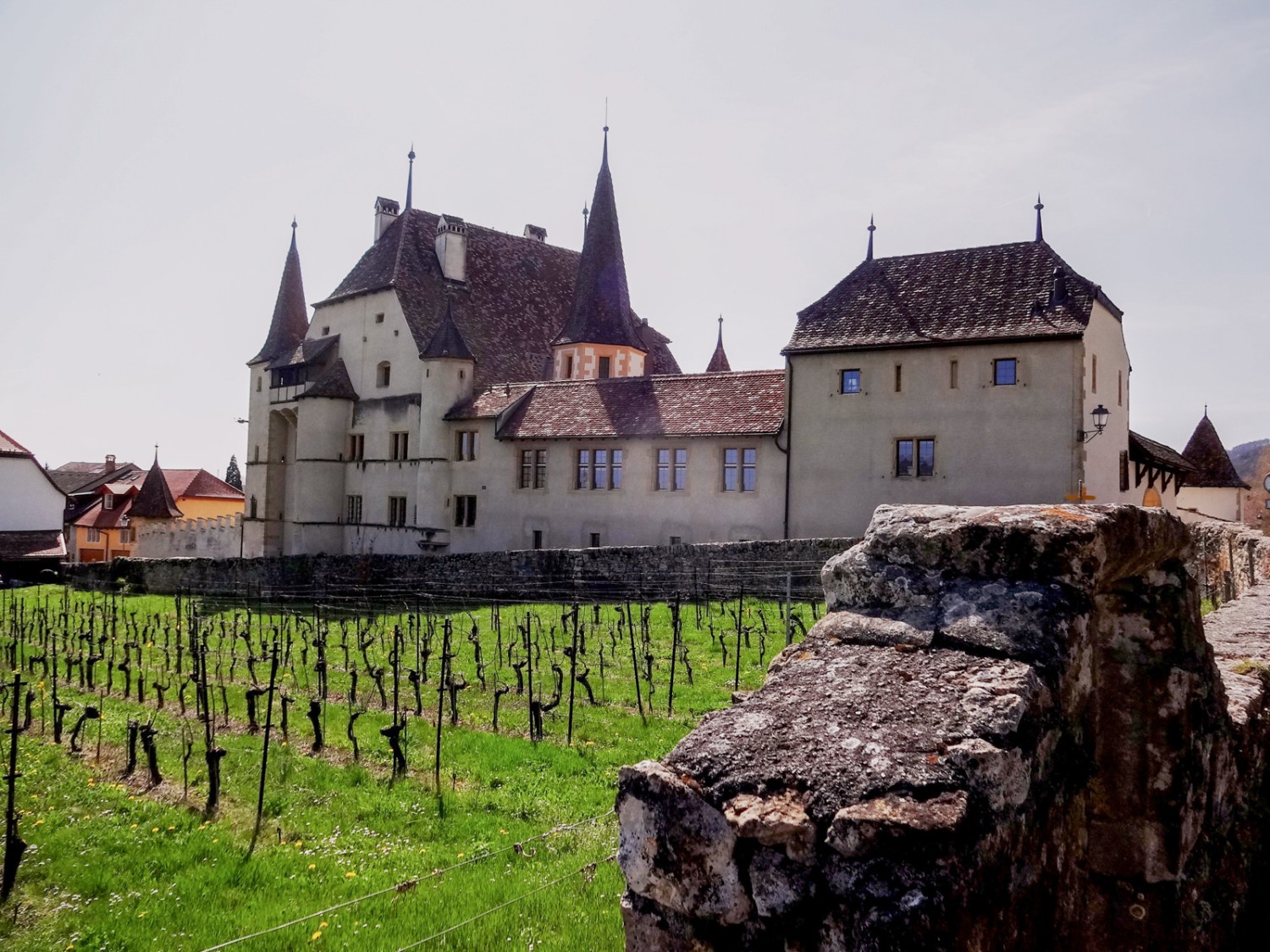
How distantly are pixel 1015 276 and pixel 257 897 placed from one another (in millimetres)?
27061

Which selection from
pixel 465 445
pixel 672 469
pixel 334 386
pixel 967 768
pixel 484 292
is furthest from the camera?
pixel 484 292

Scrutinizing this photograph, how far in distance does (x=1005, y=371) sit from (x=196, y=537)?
39471 mm

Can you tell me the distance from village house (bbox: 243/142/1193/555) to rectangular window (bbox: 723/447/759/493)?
2.5 inches

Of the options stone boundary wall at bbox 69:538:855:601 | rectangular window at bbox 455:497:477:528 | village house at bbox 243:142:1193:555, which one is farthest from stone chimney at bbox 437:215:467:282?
stone boundary wall at bbox 69:538:855:601

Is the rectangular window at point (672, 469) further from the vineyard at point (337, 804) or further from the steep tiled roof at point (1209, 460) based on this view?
the steep tiled roof at point (1209, 460)

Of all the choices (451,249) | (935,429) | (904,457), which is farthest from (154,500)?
(935,429)

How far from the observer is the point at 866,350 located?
2848 centimetres

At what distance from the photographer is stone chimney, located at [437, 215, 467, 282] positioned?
144 feet

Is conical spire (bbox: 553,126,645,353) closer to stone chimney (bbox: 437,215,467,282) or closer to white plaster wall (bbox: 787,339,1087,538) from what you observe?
stone chimney (bbox: 437,215,467,282)

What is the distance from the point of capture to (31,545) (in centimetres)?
4522

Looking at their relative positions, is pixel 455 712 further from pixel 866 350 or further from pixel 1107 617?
pixel 866 350

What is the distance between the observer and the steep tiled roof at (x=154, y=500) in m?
55.4

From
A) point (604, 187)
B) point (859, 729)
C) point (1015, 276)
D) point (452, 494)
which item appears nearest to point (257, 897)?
point (859, 729)

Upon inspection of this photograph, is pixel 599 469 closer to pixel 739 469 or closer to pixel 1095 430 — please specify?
pixel 739 469
